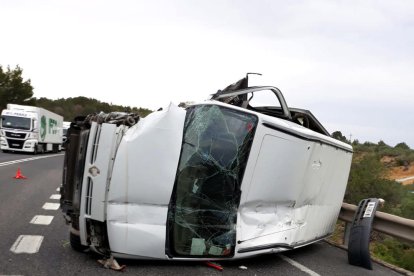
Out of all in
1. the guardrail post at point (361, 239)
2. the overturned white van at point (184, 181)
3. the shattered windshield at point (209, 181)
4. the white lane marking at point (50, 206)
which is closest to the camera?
the overturned white van at point (184, 181)

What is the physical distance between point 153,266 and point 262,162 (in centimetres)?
157

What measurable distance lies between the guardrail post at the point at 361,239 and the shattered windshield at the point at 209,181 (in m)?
1.87

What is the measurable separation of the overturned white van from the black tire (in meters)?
0.02

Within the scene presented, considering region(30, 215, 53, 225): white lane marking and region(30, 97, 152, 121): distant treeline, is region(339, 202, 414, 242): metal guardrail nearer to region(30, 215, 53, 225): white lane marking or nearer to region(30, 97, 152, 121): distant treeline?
region(30, 215, 53, 225): white lane marking

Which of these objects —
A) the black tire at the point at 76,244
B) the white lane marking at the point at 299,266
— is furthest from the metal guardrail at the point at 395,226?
the black tire at the point at 76,244

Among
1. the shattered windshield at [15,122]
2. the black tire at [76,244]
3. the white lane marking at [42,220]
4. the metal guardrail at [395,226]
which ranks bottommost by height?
the white lane marking at [42,220]

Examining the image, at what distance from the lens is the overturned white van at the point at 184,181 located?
4992mm

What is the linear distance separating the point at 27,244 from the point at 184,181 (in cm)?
222

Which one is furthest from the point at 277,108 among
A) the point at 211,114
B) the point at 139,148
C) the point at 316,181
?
the point at 139,148

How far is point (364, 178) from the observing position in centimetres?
1814

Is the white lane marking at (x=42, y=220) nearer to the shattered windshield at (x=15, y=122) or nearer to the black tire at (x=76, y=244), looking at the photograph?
the black tire at (x=76, y=244)

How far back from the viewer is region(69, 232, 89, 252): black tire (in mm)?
5633

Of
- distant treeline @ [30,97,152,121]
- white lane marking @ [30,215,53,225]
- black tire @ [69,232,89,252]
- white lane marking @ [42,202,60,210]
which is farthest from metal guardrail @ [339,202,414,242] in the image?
distant treeline @ [30,97,152,121]

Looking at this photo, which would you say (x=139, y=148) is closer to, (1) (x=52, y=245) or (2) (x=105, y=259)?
(2) (x=105, y=259)
